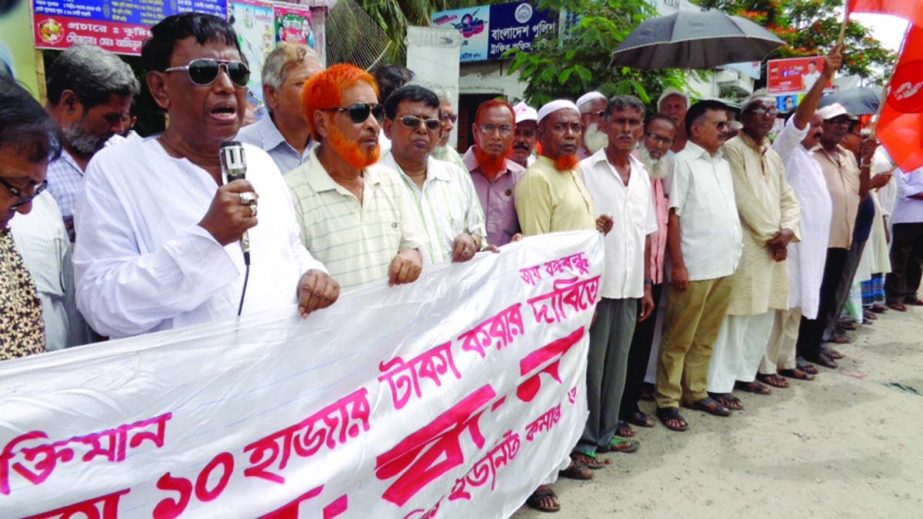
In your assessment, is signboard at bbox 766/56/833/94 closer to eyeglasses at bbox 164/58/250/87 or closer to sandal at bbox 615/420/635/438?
sandal at bbox 615/420/635/438

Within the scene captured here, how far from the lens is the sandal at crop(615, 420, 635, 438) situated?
4031 millimetres

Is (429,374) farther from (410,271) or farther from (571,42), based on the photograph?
(571,42)

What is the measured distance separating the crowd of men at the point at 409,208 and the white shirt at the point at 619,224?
1cm

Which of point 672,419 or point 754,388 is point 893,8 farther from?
point 672,419

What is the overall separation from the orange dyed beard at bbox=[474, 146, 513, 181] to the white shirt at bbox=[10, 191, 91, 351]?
93.0 inches

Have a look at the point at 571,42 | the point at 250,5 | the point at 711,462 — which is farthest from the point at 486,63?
the point at 711,462

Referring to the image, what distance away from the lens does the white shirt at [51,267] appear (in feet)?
6.07

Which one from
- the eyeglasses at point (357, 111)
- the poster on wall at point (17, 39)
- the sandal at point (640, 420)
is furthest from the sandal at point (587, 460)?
the poster on wall at point (17, 39)

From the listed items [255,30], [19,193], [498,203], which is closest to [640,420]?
[498,203]

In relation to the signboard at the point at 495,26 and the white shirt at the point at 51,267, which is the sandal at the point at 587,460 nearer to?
the white shirt at the point at 51,267

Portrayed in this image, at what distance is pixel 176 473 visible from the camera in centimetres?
165

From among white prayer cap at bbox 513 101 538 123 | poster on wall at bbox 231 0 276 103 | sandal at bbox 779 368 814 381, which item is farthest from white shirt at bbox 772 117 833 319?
poster on wall at bbox 231 0 276 103

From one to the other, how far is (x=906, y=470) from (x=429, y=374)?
3.09 meters

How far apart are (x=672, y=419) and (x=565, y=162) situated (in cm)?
194
